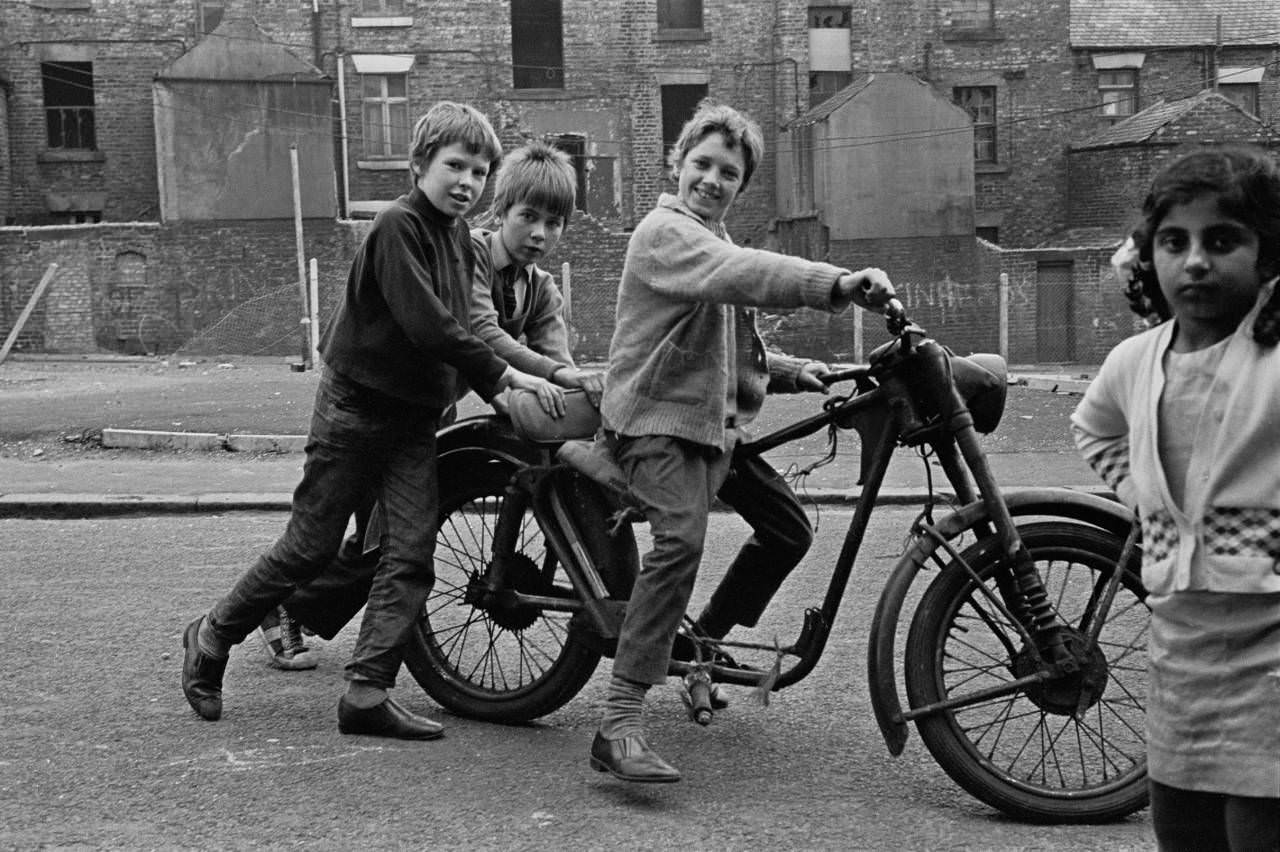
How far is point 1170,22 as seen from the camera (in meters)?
42.2

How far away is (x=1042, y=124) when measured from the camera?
41219 millimetres

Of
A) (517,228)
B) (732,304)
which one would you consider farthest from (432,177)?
(732,304)

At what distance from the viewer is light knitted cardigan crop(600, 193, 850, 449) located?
13.4 feet

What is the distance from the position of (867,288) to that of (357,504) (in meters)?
2.11

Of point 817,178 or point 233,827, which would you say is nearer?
point 233,827

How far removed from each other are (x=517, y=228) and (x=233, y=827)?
2.12m

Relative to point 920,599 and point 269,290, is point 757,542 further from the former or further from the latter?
point 269,290

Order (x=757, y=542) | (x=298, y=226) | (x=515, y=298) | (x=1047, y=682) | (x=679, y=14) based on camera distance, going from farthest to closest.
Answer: (x=679, y=14)
(x=298, y=226)
(x=515, y=298)
(x=757, y=542)
(x=1047, y=682)

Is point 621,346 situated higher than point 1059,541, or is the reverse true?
point 621,346

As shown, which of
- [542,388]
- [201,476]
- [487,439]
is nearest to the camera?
[542,388]

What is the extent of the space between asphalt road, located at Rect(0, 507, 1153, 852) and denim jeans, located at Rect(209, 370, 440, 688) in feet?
1.10

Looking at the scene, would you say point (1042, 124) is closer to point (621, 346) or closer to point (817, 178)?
point (817, 178)

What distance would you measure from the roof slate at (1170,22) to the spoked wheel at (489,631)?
3947 cm

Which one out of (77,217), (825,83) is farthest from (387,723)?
(825,83)
